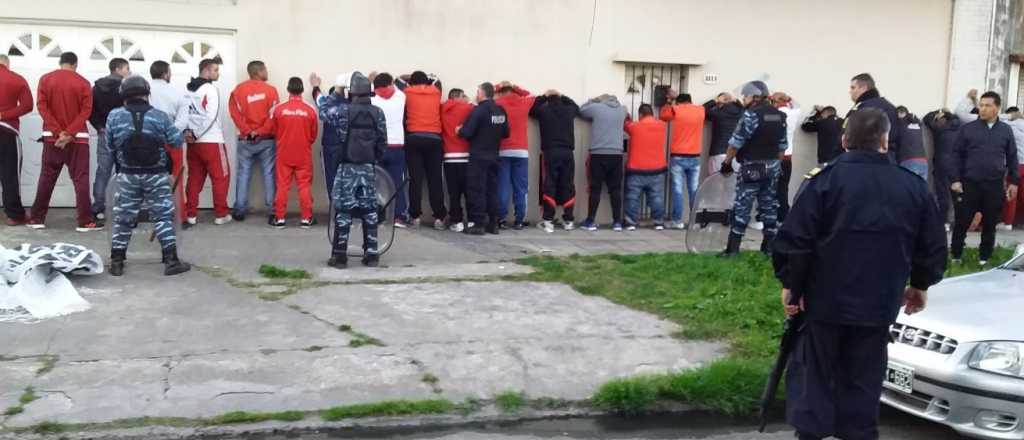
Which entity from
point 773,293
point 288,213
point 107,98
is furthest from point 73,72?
point 773,293

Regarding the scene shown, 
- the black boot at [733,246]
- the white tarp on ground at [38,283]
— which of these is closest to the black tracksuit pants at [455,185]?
the black boot at [733,246]

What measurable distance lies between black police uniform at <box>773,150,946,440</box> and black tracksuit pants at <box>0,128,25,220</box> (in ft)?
29.0

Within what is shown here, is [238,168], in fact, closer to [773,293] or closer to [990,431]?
[773,293]

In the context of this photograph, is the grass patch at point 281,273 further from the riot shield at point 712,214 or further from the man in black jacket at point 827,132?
the man in black jacket at point 827,132

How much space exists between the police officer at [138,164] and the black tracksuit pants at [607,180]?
5669 mm

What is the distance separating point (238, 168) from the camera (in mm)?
11750

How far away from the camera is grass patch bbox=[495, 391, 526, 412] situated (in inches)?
232

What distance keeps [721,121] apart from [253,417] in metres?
9.06

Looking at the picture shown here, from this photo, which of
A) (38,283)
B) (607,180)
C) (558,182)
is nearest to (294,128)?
(558,182)

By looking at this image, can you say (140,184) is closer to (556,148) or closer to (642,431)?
(642,431)

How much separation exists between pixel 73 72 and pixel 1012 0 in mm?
13411

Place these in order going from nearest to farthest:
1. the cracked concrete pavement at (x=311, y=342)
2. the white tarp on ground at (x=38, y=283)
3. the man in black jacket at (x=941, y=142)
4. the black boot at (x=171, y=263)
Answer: the cracked concrete pavement at (x=311, y=342)
the white tarp on ground at (x=38, y=283)
the black boot at (x=171, y=263)
the man in black jacket at (x=941, y=142)

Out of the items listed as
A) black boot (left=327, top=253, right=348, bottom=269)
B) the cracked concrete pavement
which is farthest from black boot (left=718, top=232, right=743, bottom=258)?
black boot (left=327, top=253, right=348, bottom=269)

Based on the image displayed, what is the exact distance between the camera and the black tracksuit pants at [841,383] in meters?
4.53
